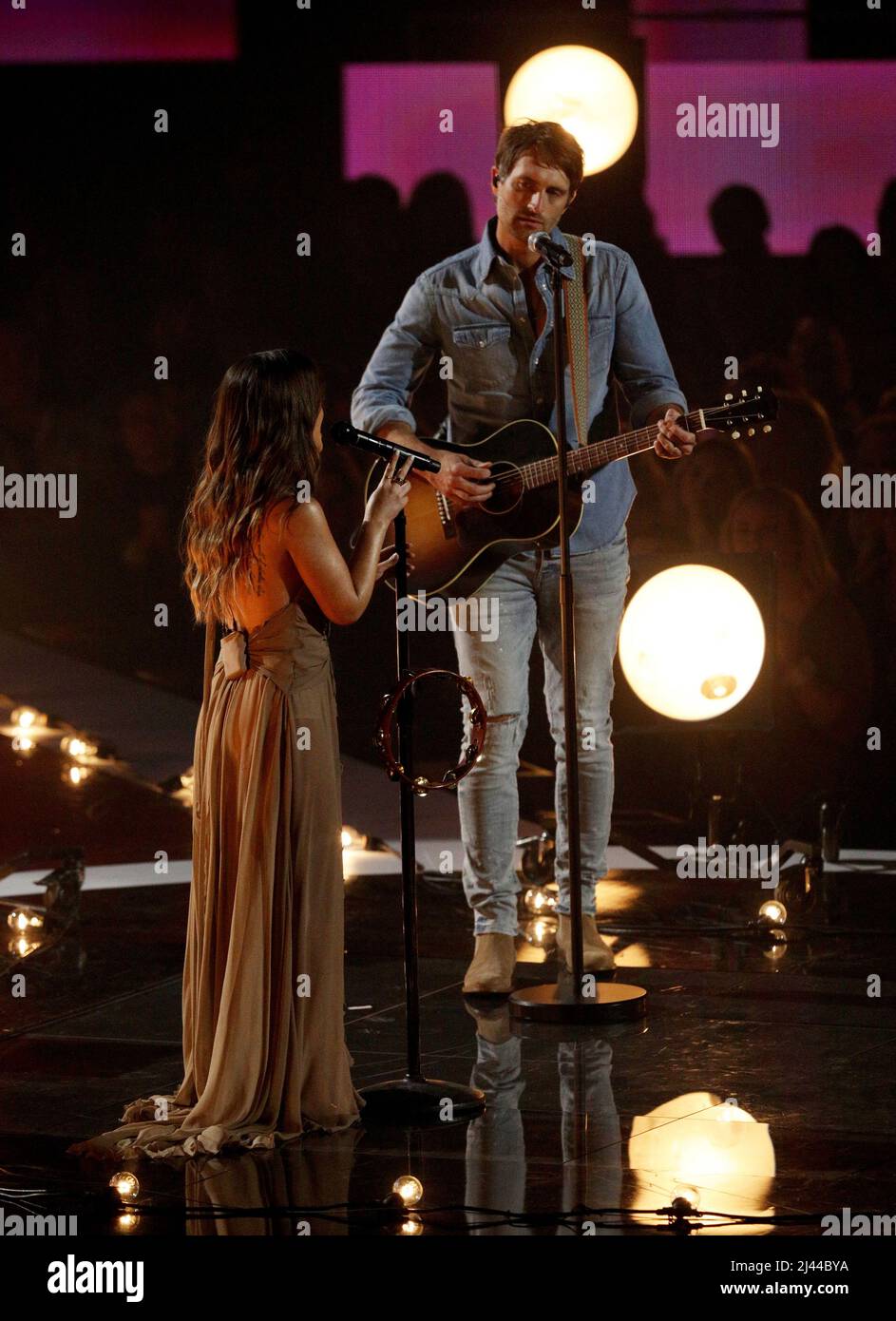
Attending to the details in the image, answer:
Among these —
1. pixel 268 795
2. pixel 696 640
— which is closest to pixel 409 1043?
pixel 268 795

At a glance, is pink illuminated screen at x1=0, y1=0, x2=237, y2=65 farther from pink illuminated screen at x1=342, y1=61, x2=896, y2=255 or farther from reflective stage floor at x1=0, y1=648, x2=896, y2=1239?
reflective stage floor at x1=0, y1=648, x2=896, y2=1239

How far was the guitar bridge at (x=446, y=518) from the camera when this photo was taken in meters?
4.61

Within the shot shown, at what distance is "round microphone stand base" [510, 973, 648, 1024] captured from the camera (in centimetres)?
423

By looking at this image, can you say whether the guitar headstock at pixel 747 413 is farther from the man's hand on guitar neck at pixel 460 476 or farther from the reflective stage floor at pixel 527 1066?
the reflective stage floor at pixel 527 1066

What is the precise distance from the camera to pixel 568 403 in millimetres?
4656

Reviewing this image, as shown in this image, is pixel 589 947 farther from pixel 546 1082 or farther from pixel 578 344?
pixel 578 344

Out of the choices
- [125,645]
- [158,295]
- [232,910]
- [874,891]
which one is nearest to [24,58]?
[158,295]

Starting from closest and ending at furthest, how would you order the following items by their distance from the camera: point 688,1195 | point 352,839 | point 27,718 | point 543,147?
point 688,1195, point 543,147, point 352,839, point 27,718

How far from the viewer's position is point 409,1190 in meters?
2.98

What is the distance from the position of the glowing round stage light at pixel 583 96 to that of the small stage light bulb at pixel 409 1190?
4.48 meters

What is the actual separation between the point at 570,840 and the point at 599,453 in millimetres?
924
